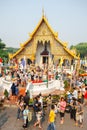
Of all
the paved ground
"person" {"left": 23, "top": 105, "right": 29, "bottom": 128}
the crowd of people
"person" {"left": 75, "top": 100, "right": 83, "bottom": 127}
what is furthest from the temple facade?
"person" {"left": 23, "top": 105, "right": 29, "bottom": 128}

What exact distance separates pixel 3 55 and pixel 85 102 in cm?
3198

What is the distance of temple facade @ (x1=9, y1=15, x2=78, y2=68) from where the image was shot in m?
30.9

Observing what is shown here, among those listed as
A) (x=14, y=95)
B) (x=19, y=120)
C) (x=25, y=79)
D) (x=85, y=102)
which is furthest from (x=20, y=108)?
(x=25, y=79)

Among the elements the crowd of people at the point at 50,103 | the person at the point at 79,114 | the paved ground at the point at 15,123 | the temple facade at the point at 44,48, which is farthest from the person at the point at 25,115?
the temple facade at the point at 44,48

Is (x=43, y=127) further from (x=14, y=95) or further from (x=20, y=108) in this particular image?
(x=14, y=95)

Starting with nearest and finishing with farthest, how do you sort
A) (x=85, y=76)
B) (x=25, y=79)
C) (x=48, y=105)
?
(x=48, y=105), (x=25, y=79), (x=85, y=76)

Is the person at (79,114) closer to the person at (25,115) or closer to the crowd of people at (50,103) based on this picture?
the crowd of people at (50,103)

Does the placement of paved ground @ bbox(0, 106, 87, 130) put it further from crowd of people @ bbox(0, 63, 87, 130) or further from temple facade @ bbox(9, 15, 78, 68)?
temple facade @ bbox(9, 15, 78, 68)

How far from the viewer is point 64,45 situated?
3036cm

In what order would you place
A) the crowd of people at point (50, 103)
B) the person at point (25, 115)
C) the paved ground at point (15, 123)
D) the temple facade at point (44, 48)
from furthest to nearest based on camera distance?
the temple facade at point (44, 48) < the paved ground at point (15, 123) < the crowd of people at point (50, 103) < the person at point (25, 115)

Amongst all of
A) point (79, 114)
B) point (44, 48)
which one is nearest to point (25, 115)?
point (79, 114)

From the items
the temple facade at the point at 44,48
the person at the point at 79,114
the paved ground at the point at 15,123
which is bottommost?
the paved ground at the point at 15,123

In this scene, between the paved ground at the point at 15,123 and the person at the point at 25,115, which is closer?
the person at the point at 25,115

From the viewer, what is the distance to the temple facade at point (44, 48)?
3088cm
